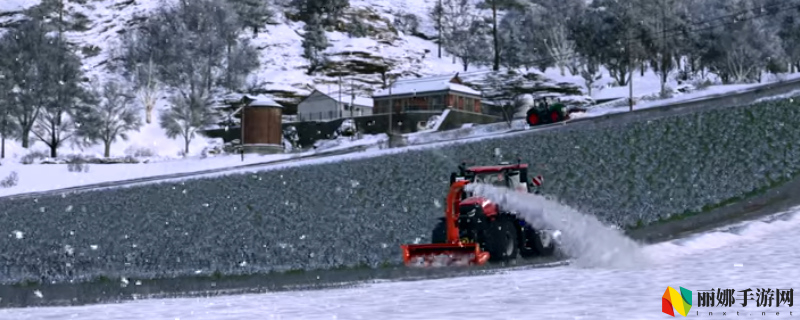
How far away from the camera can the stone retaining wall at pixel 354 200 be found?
67.6 ft

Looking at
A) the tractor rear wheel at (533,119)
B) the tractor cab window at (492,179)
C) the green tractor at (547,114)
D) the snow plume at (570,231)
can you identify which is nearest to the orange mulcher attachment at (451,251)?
the snow plume at (570,231)

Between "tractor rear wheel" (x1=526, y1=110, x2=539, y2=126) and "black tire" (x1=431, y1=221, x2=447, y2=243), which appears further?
"tractor rear wheel" (x1=526, y1=110, x2=539, y2=126)

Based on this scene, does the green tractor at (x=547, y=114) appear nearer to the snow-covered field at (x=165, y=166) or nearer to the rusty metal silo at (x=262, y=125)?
the snow-covered field at (x=165, y=166)

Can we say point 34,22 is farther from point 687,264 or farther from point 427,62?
point 687,264

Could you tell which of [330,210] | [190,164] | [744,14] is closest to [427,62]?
[744,14]

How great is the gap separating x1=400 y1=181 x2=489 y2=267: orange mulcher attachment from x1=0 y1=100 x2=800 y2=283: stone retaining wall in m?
3.34

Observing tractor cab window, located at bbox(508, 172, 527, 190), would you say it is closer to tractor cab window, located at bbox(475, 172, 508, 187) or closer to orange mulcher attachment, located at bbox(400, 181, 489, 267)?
tractor cab window, located at bbox(475, 172, 508, 187)

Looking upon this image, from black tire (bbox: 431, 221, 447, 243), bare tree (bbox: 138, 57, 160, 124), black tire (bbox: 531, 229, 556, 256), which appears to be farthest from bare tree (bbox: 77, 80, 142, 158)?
black tire (bbox: 531, 229, 556, 256)

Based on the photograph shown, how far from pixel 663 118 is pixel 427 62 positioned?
292 feet

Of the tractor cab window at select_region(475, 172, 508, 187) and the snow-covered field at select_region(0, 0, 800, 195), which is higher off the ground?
the snow-covered field at select_region(0, 0, 800, 195)

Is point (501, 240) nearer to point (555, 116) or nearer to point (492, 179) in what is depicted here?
point (492, 179)

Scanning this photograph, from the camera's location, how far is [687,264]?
12.3 m

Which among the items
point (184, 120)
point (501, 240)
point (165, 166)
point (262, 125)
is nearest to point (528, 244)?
point (501, 240)

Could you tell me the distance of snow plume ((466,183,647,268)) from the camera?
14763 millimetres
